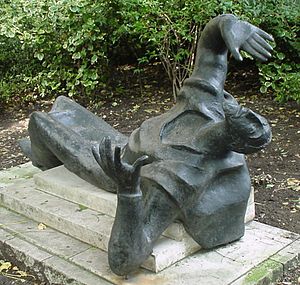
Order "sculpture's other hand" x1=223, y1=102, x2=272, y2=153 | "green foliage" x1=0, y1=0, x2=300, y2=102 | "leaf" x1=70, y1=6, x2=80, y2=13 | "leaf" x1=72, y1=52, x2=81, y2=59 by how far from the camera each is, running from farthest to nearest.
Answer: "leaf" x1=72, y1=52, x2=81, y2=59 → "leaf" x1=70, y1=6, x2=80, y2=13 → "green foliage" x1=0, y1=0, x2=300, y2=102 → "sculpture's other hand" x1=223, y1=102, x2=272, y2=153

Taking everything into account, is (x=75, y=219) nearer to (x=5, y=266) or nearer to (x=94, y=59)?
(x=5, y=266)

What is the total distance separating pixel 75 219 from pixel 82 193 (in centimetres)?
20

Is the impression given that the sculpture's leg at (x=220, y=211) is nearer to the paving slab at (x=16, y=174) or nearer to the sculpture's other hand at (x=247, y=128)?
the sculpture's other hand at (x=247, y=128)

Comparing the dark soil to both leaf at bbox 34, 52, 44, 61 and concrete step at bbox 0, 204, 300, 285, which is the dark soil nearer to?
concrete step at bbox 0, 204, 300, 285

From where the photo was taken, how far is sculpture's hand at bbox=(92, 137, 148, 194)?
2617mm

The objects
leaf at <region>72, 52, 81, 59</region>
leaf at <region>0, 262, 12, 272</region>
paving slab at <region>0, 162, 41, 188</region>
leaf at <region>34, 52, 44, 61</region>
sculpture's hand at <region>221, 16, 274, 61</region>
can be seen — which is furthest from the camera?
leaf at <region>34, 52, 44, 61</region>

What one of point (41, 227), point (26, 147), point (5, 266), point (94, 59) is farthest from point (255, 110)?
point (5, 266)

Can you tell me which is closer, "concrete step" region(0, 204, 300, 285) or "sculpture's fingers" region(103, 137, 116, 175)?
"sculpture's fingers" region(103, 137, 116, 175)

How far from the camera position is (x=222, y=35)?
3.05m

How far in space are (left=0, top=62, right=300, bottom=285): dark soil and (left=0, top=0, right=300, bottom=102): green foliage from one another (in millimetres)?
272

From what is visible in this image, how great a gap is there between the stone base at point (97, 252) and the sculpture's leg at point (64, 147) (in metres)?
0.21

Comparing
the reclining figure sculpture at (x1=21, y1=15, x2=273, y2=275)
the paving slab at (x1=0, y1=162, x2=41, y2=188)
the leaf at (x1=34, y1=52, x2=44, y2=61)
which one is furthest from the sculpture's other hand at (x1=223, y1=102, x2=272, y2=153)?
the leaf at (x1=34, y1=52, x2=44, y2=61)

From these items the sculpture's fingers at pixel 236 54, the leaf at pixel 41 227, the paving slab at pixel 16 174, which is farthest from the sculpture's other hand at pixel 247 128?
the paving slab at pixel 16 174

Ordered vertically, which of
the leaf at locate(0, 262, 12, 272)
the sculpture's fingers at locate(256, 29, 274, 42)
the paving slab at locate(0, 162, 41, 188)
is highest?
the sculpture's fingers at locate(256, 29, 274, 42)
